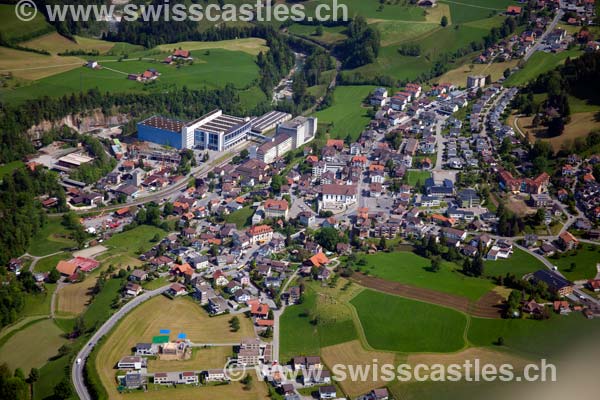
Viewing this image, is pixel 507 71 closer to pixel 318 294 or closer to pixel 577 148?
pixel 577 148

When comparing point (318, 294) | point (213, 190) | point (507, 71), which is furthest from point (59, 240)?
point (507, 71)

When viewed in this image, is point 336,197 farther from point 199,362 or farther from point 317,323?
point 199,362

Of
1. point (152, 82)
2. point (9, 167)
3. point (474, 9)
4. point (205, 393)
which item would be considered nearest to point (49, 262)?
point (9, 167)

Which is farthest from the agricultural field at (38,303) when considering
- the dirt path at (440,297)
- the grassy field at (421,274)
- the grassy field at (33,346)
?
the grassy field at (421,274)

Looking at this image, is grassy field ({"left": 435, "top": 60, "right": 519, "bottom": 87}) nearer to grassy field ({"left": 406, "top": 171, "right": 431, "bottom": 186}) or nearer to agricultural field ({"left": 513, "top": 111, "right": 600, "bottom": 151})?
agricultural field ({"left": 513, "top": 111, "right": 600, "bottom": 151})

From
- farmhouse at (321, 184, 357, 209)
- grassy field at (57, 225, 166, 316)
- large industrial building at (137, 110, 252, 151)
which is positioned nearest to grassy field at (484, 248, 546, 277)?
farmhouse at (321, 184, 357, 209)

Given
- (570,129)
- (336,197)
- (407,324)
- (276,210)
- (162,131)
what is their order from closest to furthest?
(407,324)
(276,210)
(336,197)
(570,129)
(162,131)
